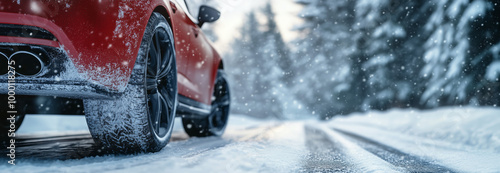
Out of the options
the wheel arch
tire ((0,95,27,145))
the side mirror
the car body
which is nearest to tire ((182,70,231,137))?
the side mirror

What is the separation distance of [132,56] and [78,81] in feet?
1.18

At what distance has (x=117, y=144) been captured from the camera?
2.28 m

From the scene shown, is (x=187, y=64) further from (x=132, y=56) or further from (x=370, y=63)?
(x=370, y=63)

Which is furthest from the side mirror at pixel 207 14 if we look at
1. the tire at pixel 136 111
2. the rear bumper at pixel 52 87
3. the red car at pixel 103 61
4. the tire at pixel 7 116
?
the rear bumper at pixel 52 87

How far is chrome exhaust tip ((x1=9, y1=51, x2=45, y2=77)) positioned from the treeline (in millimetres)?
8432

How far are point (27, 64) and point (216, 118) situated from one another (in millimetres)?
3634

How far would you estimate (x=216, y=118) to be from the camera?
5.29m

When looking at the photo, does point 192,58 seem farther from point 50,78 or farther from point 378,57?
point 378,57

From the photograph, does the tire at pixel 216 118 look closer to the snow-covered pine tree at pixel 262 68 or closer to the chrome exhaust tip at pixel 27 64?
the chrome exhaust tip at pixel 27 64

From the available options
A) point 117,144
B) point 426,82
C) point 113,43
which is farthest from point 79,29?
point 426,82

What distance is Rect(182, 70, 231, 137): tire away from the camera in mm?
4730

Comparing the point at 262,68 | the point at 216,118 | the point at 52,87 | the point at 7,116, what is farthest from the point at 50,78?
the point at 262,68

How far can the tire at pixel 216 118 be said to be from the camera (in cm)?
473

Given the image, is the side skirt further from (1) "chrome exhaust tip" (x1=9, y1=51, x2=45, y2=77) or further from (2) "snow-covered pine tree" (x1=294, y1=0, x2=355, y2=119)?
(2) "snow-covered pine tree" (x1=294, y1=0, x2=355, y2=119)
